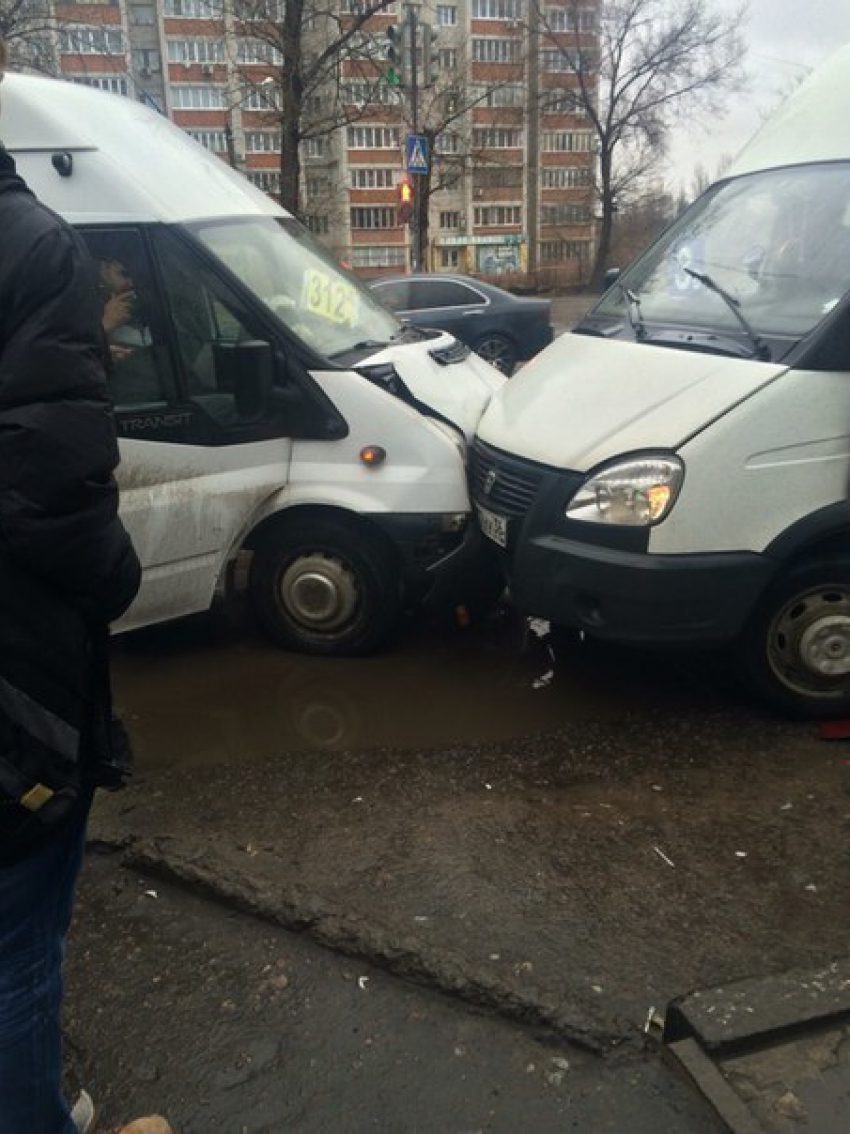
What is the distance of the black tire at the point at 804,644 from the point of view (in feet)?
13.2

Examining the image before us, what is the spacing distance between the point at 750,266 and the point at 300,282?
85.6 inches

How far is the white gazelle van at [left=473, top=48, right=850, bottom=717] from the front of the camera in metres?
3.79

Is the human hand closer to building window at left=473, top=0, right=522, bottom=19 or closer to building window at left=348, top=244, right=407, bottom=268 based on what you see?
building window at left=348, top=244, right=407, bottom=268

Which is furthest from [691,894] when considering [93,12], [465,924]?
[93,12]

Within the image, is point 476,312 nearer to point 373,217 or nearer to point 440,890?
point 440,890

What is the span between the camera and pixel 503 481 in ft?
14.1

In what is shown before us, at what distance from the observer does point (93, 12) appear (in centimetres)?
2861

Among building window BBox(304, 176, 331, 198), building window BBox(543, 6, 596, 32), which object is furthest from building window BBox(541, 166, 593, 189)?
building window BBox(543, 6, 596, 32)

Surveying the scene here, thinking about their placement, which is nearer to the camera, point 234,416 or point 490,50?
point 234,416

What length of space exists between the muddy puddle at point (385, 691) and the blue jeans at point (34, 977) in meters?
2.23

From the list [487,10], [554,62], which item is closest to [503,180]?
[487,10]

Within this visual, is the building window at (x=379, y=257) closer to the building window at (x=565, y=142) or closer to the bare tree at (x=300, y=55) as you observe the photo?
the building window at (x=565, y=142)

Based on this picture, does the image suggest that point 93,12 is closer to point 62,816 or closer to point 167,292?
point 167,292

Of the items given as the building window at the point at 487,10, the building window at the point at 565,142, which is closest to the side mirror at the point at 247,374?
the building window at the point at 487,10
